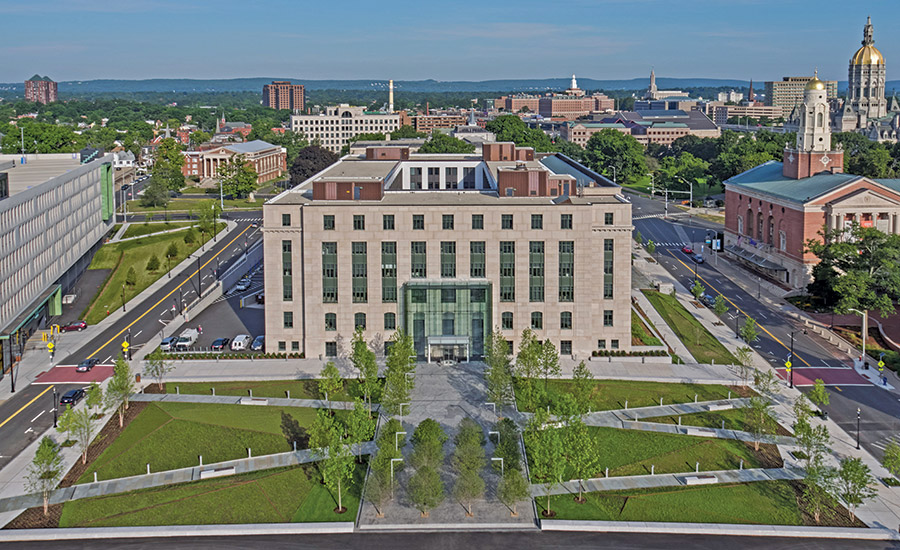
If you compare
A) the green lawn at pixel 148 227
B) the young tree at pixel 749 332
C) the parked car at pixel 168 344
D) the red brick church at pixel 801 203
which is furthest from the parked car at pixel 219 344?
the red brick church at pixel 801 203

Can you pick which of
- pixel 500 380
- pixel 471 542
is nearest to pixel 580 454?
pixel 471 542

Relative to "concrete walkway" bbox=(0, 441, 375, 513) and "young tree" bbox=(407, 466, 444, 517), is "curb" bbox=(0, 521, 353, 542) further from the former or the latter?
"young tree" bbox=(407, 466, 444, 517)

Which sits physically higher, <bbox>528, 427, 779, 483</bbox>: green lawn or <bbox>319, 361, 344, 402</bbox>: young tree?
<bbox>319, 361, 344, 402</bbox>: young tree

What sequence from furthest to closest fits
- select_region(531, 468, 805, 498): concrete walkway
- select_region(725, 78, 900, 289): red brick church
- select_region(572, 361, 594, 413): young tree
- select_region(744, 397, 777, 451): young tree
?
select_region(725, 78, 900, 289): red brick church → select_region(572, 361, 594, 413): young tree → select_region(744, 397, 777, 451): young tree → select_region(531, 468, 805, 498): concrete walkway

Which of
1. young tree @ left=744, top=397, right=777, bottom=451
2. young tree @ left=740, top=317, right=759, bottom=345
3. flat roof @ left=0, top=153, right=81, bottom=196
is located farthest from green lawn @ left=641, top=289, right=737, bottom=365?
flat roof @ left=0, top=153, right=81, bottom=196

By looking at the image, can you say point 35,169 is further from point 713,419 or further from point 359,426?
point 713,419

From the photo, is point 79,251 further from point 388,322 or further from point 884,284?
point 884,284
